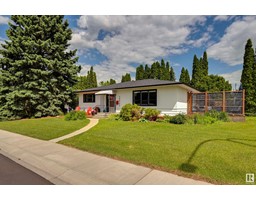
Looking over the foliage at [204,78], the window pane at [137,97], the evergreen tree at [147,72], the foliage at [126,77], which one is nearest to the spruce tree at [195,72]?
the foliage at [204,78]

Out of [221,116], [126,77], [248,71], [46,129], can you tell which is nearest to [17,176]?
[46,129]

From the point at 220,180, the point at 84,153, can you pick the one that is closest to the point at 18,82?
the point at 84,153

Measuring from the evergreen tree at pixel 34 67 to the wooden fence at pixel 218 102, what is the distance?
42.8 ft

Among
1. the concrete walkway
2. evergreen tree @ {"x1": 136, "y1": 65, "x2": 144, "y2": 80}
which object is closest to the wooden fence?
the concrete walkway

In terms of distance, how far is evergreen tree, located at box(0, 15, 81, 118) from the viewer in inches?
650

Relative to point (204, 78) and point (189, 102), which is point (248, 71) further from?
point (204, 78)

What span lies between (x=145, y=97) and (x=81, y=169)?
1159 centimetres

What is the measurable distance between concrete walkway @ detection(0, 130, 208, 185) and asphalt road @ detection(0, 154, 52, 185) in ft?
0.50

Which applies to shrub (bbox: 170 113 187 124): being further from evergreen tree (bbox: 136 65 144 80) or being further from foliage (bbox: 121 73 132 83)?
foliage (bbox: 121 73 132 83)

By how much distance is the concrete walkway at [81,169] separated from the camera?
12.4 feet

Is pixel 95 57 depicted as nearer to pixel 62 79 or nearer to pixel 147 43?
pixel 62 79

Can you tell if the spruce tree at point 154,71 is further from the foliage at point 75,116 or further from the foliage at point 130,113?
the foliage at point 75,116

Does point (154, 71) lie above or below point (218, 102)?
above

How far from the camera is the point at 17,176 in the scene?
4168 mm
